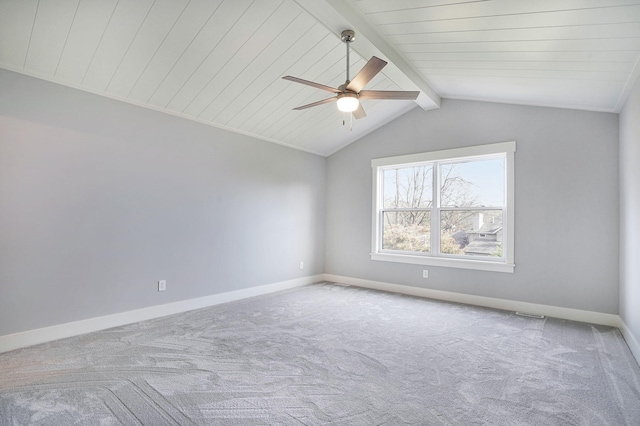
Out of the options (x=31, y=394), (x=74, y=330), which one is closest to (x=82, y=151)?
(x=74, y=330)

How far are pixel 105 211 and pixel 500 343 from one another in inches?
169

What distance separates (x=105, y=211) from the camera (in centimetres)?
340

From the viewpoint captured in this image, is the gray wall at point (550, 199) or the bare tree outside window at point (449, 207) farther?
the bare tree outside window at point (449, 207)

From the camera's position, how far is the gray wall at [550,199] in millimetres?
3740

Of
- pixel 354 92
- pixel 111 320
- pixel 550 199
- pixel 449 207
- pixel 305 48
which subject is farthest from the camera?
pixel 449 207

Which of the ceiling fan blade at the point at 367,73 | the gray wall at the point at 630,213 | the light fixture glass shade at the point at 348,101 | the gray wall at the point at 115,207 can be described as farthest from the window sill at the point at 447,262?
the ceiling fan blade at the point at 367,73

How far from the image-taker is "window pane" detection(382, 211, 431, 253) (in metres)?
5.25

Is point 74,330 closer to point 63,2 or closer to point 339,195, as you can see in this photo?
point 63,2

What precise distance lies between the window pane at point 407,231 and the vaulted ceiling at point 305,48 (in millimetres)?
→ 2120

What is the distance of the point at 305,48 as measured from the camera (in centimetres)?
333

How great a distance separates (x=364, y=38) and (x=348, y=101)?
2.33 ft

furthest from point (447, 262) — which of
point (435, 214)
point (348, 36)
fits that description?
point (348, 36)

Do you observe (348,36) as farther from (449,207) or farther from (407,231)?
(407,231)

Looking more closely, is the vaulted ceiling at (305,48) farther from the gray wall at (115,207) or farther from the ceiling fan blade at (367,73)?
the ceiling fan blade at (367,73)
